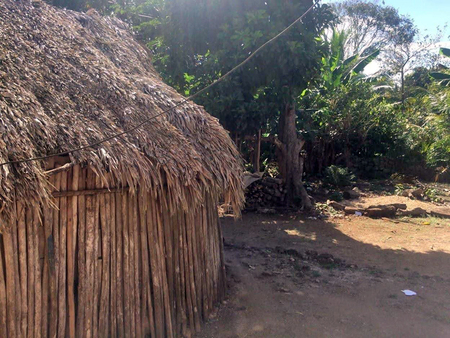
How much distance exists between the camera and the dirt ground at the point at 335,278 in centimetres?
534

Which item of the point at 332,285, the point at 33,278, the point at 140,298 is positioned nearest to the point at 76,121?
the point at 33,278

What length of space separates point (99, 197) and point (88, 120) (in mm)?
776

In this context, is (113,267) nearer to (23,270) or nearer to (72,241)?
(72,241)

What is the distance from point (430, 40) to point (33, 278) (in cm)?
2702

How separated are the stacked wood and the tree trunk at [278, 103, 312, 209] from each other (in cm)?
20

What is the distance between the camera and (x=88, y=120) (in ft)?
14.5

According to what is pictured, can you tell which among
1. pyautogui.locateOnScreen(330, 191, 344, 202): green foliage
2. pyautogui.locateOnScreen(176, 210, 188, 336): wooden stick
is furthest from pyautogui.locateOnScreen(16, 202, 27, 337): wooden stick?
pyautogui.locateOnScreen(330, 191, 344, 202): green foliage

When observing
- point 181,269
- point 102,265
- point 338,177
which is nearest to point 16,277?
point 102,265

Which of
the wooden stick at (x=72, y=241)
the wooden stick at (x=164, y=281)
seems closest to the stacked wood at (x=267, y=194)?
the wooden stick at (x=164, y=281)

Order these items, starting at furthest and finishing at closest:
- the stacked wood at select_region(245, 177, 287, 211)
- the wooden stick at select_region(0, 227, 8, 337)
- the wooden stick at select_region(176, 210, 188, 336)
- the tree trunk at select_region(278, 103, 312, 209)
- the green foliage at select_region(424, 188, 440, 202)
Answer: the green foliage at select_region(424, 188, 440, 202) → the stacked wood at select_region(245, 177, 287, 211) → the tree trunk at select_region(278, 103, 312, 209) → the wooden stick at select_region(176, 210, 188, 336) → the wooden stick at select_region(0, 227, 8, 337)

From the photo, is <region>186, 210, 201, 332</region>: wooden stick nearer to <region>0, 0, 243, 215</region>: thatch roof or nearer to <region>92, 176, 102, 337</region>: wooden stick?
<region>0, 0, 243, 215</region>: thatch roof

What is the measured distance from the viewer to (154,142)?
15.3 feet

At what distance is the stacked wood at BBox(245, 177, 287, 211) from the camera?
1152cm

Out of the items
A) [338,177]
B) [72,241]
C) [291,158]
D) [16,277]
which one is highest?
[291,158]
